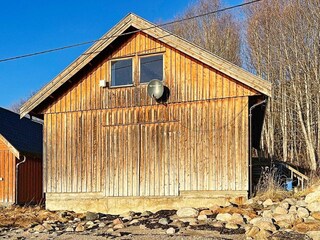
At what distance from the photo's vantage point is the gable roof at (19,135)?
21219 mm

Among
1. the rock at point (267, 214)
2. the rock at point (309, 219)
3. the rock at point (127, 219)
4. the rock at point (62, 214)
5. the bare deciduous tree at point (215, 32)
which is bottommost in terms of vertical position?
the rock at point (62, 214)

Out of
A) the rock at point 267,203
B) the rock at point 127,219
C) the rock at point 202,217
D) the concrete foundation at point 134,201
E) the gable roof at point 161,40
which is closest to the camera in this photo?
the rock at point 202,217

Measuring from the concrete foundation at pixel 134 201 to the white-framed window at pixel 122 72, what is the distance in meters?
4.09

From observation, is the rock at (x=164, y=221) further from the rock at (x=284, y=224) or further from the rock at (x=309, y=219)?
the rock at (x=309, y=219)

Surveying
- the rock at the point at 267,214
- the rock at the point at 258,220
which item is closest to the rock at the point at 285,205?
the rock at the point at 267,214

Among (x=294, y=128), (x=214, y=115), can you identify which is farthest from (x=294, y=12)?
(x=214, y=115)

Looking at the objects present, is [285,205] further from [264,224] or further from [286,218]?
[264,224]

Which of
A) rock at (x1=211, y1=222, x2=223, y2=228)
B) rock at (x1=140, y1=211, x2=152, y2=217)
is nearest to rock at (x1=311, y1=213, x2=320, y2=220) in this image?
rock at (x1=211, y1=222, x2=223, y2=228)

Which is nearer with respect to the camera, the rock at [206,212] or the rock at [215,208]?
the rock at [206,212]

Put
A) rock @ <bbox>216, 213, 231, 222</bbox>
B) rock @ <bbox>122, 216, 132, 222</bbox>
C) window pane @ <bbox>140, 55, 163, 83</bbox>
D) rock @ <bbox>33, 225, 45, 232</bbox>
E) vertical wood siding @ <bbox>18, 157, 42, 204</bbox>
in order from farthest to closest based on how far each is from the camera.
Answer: vertical wood siding @ <bbox>18, 157, 42, 204</bbox> → window pane @ <bbox>140, 55, 163, 83</bbox> → rock @ <bbox>122, 216, 132, 222</bbox> → rock @ <bbox>33, 225, 45, 232</bbox> → rock @ <bbox>216, 213, 231, 222</bbox>

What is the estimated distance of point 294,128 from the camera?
31000 mm

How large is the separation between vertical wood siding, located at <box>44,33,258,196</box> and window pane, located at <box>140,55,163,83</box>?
20cm

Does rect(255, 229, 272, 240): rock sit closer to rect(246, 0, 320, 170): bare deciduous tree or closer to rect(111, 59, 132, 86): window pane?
rect(111, 59, 132, 86): window pane

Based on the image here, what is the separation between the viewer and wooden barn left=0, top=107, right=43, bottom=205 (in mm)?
21266
